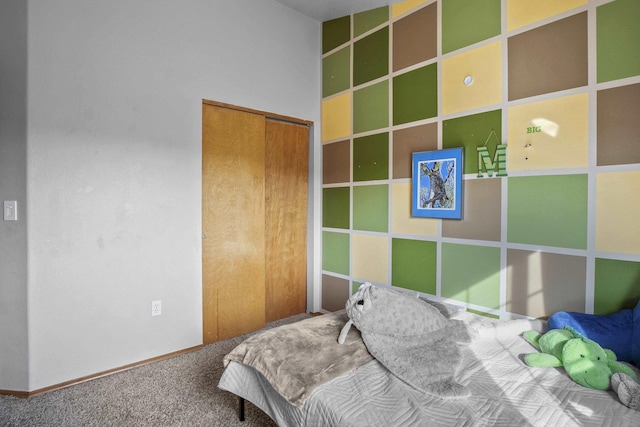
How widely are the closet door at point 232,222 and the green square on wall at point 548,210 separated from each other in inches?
83.8

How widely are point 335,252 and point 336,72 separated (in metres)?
1.89

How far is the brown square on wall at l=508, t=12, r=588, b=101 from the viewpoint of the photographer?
1841 mm

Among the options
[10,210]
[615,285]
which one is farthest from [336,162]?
[10,210]

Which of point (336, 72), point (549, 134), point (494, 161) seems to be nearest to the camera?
point (549, 134)

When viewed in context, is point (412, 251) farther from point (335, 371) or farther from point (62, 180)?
point (62, 180)

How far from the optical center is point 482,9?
224 cm

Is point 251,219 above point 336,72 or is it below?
below

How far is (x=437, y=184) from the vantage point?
97.2 inches

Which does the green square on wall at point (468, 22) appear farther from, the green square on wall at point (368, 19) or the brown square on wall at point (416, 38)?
the green square on wall at point (368, 19)

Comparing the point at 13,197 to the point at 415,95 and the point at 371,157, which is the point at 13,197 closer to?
the point at 371,157

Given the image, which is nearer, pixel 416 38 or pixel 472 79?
pixel 472 79

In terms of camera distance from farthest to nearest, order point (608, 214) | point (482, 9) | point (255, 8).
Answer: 1. point (255, 8)
2. point (482, 9)
3. point (608, 214)

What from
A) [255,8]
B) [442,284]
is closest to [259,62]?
[255,8]

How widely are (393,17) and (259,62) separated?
50.2 inches
